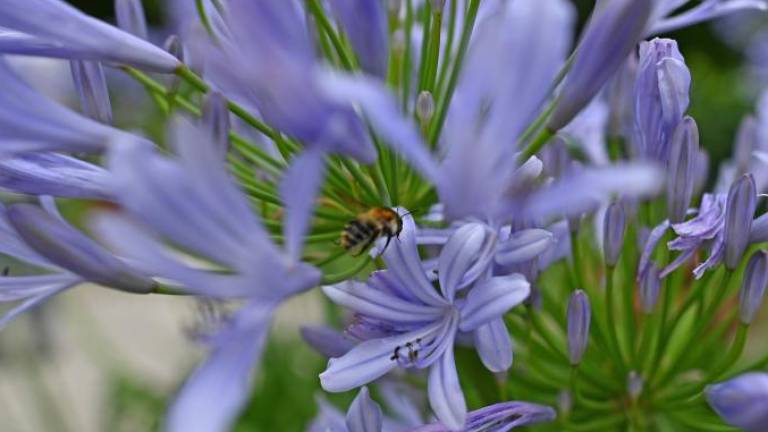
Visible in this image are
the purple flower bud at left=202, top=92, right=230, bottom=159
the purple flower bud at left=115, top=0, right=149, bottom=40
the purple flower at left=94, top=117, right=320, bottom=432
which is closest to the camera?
the purple flower at left=94, top=117, right=320, bottom=432

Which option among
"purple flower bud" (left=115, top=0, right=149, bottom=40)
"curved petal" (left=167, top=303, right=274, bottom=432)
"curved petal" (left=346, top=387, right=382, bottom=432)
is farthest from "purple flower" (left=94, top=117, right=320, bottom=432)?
"purple flower bud" (left=115, top=0, right=149, bottom=40)

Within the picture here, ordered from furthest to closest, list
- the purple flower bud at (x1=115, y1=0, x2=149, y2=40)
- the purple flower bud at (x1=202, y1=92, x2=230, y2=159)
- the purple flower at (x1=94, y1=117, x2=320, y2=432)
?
the purple flower bud at (x1=115, y1=0, x2=149, y2=40) < the purple flower bud at (x1=202, y1=92, x2=230, y2=159) < the purple flower at (x1=94, y1=117, x2=320, y2=432)

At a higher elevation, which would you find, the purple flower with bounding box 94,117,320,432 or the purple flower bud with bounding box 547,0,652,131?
the purple flower bud with bounding box 547,0,652,131

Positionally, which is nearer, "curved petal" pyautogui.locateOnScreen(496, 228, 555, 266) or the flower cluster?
the flower cluster

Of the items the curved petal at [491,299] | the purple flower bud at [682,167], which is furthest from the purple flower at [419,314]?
the purple flower bud at [682,167]

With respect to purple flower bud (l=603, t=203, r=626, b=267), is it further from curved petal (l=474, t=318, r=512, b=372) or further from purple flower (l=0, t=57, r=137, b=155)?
purple flower (l=0, t=57, r=137, b=155)

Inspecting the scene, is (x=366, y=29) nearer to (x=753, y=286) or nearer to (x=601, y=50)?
(x=601, y=50)

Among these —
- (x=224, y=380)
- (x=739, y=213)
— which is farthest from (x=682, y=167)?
(x=224, y=380)
